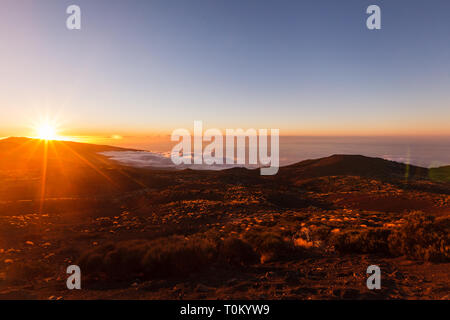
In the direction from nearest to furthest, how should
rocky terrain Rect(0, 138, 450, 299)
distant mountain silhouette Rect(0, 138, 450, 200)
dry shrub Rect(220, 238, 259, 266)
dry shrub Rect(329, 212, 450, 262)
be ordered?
rocky terrain Rect(0, 138, 450, 299) → dry shrub Rect(329, 212, 450, 262) → dry shrub Rect(220, 238, 259, 266) → distant mountain silhouette Rect(0, 138, 450, 200)

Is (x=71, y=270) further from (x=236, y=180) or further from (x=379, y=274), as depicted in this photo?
(x=236, y=180)

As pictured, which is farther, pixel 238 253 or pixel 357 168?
pixel 357 168

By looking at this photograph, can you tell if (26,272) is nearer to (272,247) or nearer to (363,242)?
(272,247)

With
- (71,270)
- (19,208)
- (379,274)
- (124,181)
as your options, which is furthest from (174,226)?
(124,181)

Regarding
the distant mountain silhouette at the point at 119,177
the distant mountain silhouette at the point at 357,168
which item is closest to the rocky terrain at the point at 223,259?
the distant mountain silhouette at the point at 119,177

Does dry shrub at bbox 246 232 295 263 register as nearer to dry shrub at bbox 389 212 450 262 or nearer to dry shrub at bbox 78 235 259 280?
dry shrub at bbox 78 235 259 280

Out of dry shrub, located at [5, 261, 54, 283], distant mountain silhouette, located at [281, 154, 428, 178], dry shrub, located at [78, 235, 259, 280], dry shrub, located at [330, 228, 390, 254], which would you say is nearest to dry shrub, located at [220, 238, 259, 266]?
dry shrub, located at [78, 235, 259, 280]

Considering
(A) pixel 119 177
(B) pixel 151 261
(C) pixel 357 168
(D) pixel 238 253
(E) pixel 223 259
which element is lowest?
(A) pixel 119 177

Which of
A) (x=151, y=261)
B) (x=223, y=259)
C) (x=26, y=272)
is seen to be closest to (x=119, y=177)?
(x=26, y=272)
